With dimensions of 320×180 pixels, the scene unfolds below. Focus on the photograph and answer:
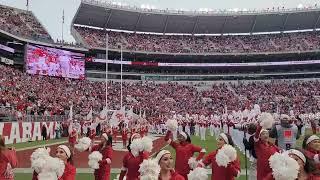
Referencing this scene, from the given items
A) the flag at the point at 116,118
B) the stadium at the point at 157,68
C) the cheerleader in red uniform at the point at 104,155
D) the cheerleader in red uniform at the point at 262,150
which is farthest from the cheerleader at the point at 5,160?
the stadium at the point at 157,68

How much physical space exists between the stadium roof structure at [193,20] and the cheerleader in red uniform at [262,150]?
60.7m

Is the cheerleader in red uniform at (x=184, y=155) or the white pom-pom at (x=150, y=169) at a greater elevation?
the white pom-pom at (x=150, y=169)

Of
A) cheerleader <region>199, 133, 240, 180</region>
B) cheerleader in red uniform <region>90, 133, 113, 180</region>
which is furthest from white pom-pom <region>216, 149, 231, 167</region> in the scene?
A: cheerleader in red uniform <region>90, 133, 113, 180</region>

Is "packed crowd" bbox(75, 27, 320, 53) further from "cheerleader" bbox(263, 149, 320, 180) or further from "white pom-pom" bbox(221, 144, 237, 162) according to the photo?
"cheerleader" bbox(263, 149, 320, 180)

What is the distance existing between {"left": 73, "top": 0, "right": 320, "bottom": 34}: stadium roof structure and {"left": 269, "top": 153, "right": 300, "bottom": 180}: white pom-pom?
64.0 metres

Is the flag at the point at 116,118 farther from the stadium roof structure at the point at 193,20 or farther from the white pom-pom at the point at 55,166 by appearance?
the stadium roof structure at the point at 193,20

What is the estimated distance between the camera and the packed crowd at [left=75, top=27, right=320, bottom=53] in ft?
231

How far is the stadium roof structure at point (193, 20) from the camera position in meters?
69.1

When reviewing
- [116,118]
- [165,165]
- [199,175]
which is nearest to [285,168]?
[165,165]

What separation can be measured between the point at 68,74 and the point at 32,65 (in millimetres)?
6350

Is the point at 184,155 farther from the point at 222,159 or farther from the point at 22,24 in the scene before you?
the point at 22,24

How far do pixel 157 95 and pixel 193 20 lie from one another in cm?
1568

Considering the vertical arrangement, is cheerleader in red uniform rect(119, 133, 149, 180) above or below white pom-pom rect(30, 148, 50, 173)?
below

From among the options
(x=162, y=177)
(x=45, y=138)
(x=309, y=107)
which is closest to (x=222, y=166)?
(x=162, y=177)
